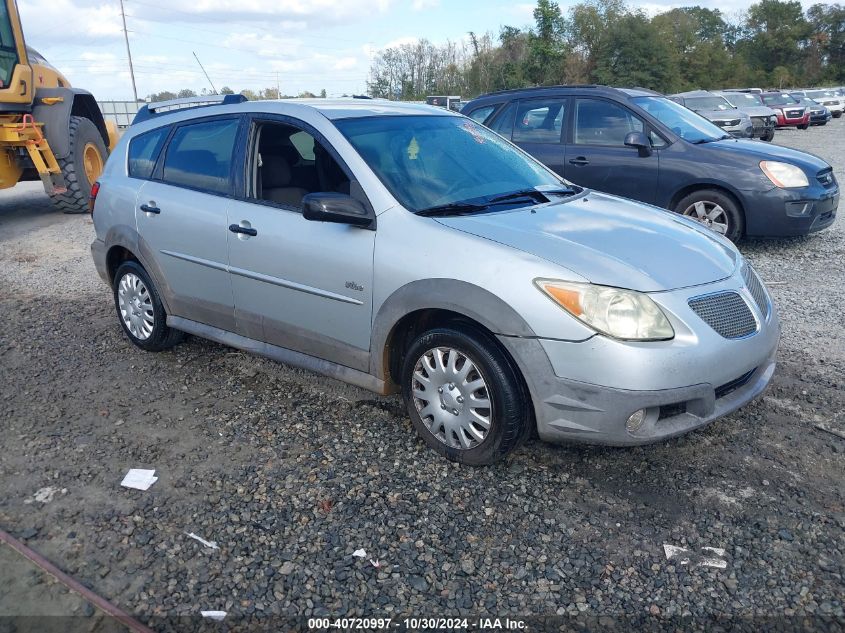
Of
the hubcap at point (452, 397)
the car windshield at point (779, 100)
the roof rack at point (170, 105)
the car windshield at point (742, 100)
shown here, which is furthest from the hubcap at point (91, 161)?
the car windshield at point (779, 100)

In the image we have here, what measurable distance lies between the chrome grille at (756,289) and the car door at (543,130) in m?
4.56

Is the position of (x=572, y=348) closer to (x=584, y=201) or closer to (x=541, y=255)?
(x=541, y=255)

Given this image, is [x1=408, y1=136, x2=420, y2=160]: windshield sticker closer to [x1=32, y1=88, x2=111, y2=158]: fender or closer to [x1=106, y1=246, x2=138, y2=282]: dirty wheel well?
[x1=106, y1=246, x2=138, y2=282]: dirty wheel well

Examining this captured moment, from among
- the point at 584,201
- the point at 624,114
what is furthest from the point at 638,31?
the point at 584,201

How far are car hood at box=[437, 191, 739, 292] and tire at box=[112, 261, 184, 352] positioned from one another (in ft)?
8.28

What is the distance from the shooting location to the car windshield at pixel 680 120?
7977 mm

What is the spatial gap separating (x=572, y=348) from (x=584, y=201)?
1.43 m

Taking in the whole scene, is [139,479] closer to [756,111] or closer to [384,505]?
[384,505]

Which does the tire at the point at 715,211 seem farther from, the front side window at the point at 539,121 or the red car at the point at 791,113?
the red car at the point at 791,113

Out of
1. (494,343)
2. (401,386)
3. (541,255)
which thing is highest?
(541,255)

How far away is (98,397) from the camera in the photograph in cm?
461

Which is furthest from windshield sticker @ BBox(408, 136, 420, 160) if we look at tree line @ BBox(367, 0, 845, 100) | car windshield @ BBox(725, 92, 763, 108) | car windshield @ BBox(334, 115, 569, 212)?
Answer: tree line @ BBox(367, 0, 845, 100)

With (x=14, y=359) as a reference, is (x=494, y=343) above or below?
above

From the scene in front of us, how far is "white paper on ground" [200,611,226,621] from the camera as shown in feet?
8.69
